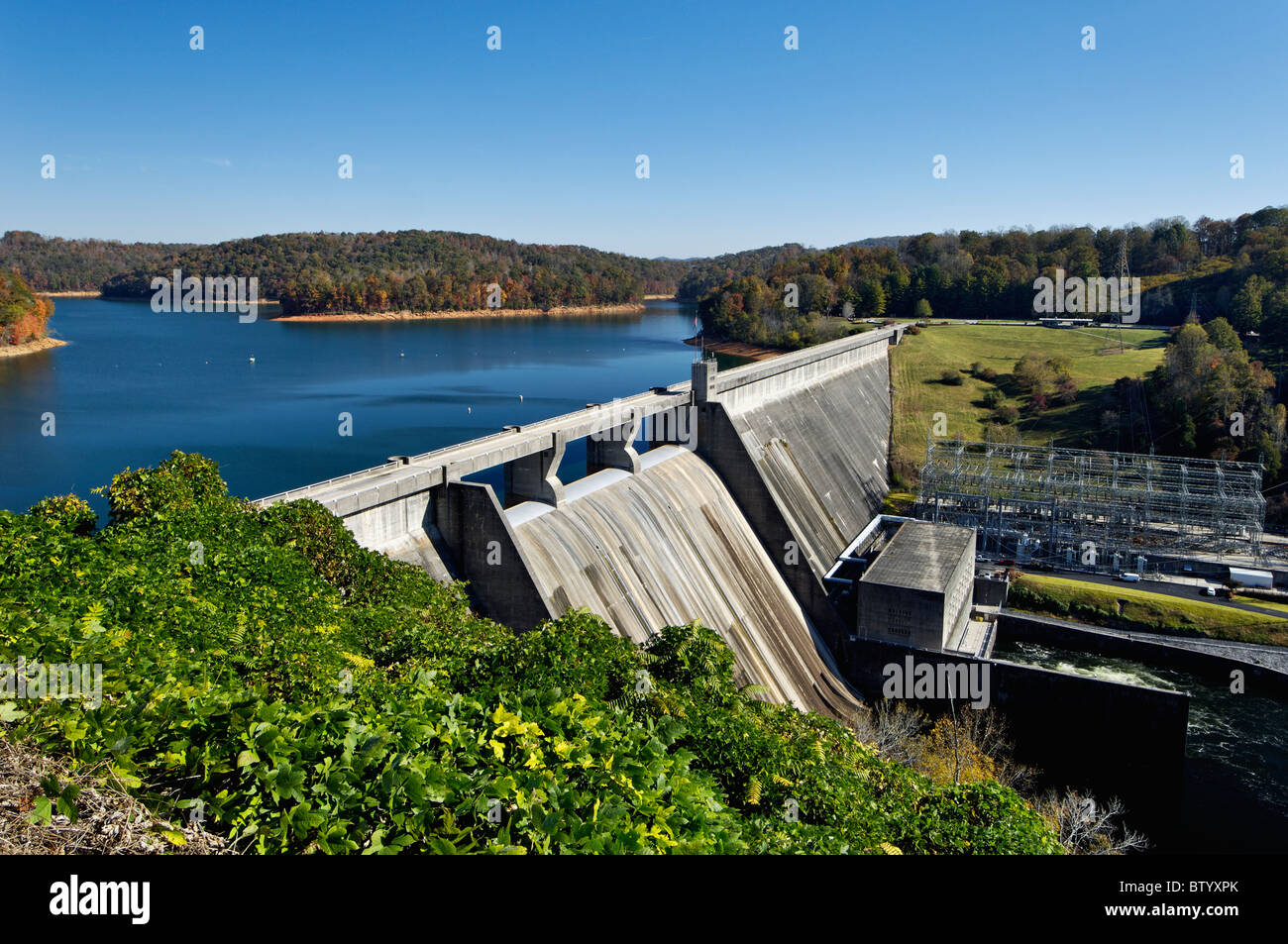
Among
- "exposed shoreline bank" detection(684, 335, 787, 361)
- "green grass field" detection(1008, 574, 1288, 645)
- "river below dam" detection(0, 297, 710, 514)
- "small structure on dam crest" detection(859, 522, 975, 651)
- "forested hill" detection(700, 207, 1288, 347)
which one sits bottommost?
"green grass field" detection(1008, 574, 1288, 645)

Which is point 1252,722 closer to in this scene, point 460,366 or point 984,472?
point 984,472

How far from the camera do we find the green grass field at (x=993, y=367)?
53500 mm

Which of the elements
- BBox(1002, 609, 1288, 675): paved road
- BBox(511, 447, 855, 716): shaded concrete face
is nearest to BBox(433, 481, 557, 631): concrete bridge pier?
BBox(511, 447, 855, 716): shaded concrete face

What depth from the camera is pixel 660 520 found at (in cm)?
2584

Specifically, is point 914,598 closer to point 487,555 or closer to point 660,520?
point 660,520

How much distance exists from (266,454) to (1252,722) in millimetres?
40715

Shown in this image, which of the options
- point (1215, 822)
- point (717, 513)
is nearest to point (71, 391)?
point (717, 513)

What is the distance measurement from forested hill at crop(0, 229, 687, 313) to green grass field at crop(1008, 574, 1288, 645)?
103 m

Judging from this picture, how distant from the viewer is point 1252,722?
1073 inches

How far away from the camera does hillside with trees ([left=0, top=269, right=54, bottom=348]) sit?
70.4 m

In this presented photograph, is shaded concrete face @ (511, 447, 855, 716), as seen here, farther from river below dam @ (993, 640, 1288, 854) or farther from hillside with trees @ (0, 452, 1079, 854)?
river below dam @ (993, 640, 1288, 854)

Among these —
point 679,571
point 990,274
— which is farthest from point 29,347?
point 990,274

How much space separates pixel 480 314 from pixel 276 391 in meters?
77.1

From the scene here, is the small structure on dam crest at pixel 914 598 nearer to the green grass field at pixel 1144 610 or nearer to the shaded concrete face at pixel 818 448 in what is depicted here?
the shaded concrete face at pixel 818 448
